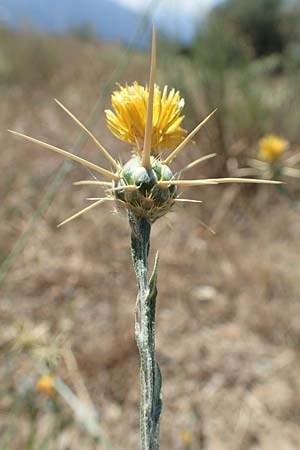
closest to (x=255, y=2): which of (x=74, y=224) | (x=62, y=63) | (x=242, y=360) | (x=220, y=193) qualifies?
(x=62, y=63)

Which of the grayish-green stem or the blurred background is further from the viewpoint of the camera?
the blurred background

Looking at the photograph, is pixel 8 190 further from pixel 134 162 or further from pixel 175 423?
pixel 134 162

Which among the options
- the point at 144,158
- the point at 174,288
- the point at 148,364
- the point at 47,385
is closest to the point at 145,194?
the point at 144,158

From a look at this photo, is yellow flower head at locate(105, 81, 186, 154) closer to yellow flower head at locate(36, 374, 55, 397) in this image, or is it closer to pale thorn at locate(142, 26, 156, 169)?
pale thorn at locate(142, 26, 156, 169)

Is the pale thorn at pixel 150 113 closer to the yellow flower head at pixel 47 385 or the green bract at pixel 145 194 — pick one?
the green bract at pixel 145 194

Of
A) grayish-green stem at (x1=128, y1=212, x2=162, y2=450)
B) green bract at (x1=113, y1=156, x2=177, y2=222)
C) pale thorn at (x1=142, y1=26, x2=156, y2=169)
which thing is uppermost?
pale thorn at (x1=142, y1=26, x2=156, y2=169)

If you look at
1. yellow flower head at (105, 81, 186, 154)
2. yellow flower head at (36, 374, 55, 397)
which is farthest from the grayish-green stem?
yellow flower head at (36, 374, 55, 397)

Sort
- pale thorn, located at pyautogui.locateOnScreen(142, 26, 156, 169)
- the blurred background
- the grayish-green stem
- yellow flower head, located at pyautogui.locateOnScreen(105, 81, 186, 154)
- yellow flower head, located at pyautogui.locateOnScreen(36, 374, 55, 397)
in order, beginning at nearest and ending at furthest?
pale thorn, located at pyautogui.locateOnScreen(142, 26, 156, 169), the grayish-green stem, yellow flower head, located at pyautogui.locateOnScreen(105, 81, 186, 154), yellow flower head, located at pyautogui.locateOnScreen(36, 374, 55, 397), the blurred background
